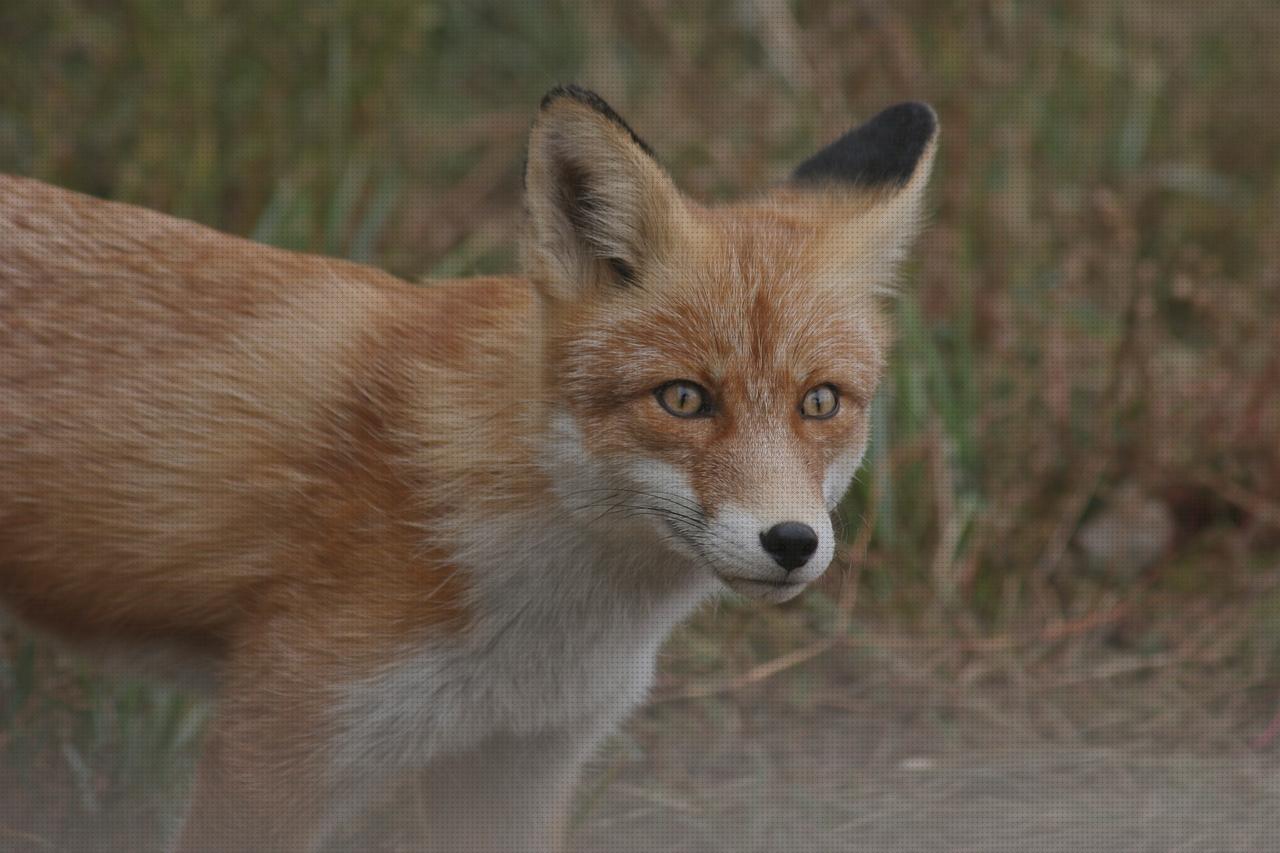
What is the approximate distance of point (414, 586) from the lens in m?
2.73

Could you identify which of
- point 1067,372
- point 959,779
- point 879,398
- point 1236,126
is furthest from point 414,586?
point 1236,126

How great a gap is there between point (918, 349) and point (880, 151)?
2038 millimetres

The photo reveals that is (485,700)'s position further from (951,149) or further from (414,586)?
(951,149)

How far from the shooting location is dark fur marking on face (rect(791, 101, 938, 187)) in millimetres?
2988

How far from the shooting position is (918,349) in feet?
16.5

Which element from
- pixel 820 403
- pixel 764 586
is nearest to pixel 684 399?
pixel 820 403

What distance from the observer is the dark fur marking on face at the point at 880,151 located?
2988 millimetres

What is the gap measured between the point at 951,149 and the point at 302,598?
147 inches

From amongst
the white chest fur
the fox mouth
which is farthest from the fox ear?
the fox mouth

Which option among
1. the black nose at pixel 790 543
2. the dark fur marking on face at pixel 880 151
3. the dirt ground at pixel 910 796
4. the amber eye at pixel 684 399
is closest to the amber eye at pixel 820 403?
the amber eye at pixel 684 399

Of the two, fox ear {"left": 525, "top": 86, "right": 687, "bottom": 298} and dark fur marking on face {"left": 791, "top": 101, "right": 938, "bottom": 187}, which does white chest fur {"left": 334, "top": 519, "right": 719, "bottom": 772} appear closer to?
fox ear {"left": 525, "top": 86, "right": 687, "bottom": 298}

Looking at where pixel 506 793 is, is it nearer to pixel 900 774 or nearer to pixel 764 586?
pixel 764 586

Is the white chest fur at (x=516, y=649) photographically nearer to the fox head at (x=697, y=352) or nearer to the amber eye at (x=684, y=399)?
the fox head at (x=697, y=352)

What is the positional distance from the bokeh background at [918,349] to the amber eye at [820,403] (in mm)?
1498
